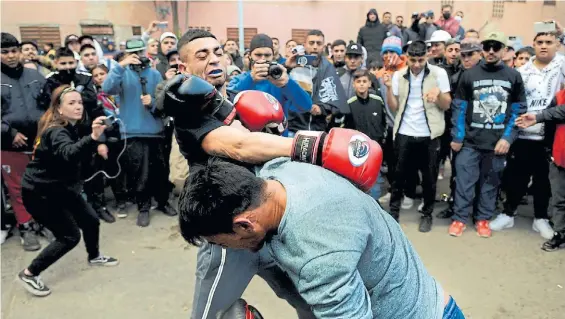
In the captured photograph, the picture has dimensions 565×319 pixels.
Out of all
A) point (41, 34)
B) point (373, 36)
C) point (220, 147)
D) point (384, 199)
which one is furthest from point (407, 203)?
point (41, 34)

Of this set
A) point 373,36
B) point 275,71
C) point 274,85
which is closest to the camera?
point 275,71

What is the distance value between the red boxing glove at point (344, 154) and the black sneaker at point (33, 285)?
3041 millimetres

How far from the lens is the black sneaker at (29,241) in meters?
4.77

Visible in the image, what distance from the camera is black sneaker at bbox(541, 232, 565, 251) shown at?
4441 mm

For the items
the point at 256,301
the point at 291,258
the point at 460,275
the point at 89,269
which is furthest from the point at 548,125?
the point at 89,269

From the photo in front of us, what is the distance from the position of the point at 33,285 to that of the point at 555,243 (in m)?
4.67

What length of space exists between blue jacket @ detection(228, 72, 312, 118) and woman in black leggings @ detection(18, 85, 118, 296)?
1158 millimetres

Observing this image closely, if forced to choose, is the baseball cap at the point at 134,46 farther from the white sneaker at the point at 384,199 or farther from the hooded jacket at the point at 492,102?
the hooded jacket at the point at 492,102

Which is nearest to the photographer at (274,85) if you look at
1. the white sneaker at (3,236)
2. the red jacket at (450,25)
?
the white sneaker at (3,236)

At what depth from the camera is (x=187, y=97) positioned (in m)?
2.21

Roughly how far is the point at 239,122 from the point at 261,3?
15.7m

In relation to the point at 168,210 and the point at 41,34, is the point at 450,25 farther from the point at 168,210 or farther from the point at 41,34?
the point at 41,34

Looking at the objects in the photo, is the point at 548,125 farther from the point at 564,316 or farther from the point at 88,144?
the point at 88,144

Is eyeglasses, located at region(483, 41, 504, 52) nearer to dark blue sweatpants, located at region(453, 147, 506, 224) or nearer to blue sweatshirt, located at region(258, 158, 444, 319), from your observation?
dark blue sweatpants, located at region(453, 147, 506, 224)
